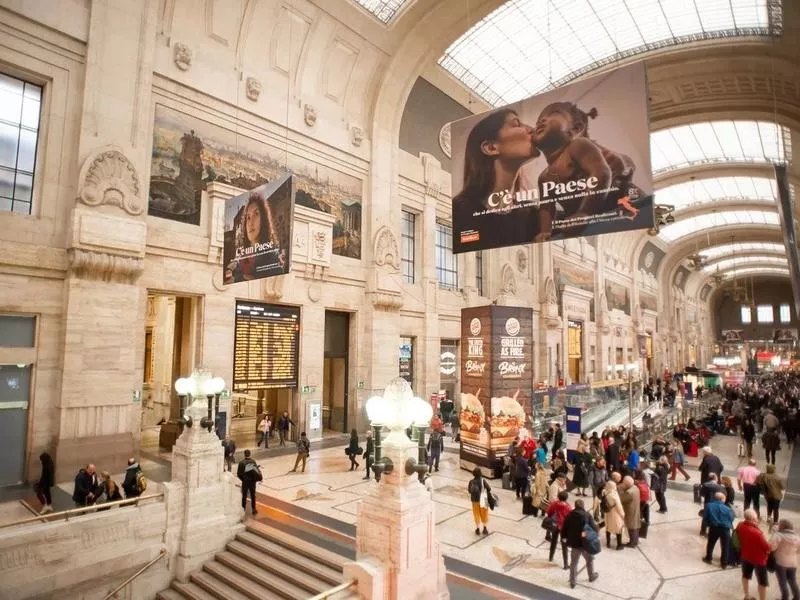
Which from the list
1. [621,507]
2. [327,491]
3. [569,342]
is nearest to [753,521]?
[621,507]

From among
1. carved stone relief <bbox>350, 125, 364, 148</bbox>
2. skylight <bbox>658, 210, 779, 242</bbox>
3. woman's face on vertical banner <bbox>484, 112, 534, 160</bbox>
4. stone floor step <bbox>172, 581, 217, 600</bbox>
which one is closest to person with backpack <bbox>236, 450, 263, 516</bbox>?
stone floor step <bbox>172, 581, 217, 600</bbox>

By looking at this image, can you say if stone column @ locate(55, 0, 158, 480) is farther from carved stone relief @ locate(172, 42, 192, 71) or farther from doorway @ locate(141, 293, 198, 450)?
doorway @ locate(141, 293, 198, 450)

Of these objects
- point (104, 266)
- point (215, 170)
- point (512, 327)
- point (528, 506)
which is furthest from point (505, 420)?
point (215, 170)

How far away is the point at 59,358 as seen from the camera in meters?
11.3

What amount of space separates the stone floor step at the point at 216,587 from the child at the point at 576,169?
7.79 m

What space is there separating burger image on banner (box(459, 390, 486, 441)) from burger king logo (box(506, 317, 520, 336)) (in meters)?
1.83

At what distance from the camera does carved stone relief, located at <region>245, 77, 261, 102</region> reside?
1562cm

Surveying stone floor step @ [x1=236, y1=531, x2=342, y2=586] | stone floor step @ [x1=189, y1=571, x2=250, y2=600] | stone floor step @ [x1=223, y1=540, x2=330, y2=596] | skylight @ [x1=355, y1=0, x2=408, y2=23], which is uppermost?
skylight @ [x1=355, y1=0, x2=408, y2=23]

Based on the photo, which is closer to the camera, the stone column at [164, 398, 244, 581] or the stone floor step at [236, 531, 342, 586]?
the stone floor step at [236, 531, 342, 586]

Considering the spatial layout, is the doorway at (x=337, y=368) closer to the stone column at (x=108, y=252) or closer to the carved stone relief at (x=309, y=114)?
the carved stone relief at (x=309, y=114)

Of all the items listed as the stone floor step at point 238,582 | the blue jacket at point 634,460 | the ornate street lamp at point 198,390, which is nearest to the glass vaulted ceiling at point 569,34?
the blue jacket at point 634,460

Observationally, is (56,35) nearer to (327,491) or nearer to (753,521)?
(327,491)

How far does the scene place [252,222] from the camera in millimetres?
10922

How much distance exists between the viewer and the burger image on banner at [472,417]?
41.7 ft
